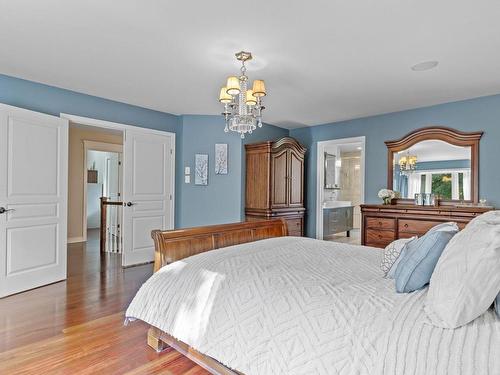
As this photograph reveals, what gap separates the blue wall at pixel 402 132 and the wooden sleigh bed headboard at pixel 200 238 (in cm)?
262

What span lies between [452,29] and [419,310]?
7.17 ft

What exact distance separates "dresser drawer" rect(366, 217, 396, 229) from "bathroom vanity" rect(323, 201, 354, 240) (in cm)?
162

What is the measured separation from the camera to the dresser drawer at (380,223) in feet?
13.9

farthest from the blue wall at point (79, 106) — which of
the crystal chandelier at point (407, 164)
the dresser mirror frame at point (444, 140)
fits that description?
the crystal chandelier at point (407, 164)

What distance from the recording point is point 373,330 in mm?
1201

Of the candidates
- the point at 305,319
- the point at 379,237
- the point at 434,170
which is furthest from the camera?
the point at 434,170

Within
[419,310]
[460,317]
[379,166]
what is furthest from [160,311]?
[379,166]

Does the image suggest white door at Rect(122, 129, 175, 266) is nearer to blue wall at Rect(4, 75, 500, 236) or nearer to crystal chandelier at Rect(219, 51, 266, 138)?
blue wall at Rect(4, 75, 500, 236)

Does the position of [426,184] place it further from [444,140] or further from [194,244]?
[194,244]

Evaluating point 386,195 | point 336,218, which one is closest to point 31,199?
point 386,195

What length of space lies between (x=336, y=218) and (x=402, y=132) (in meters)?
2.53

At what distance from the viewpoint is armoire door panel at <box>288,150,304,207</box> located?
5.38 meters

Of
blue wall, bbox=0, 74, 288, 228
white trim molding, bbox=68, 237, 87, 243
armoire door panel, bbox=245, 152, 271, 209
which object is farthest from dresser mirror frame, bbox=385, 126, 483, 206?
white trim molding, bbox=68, 237, 87, 243

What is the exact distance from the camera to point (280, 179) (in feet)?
16.9
